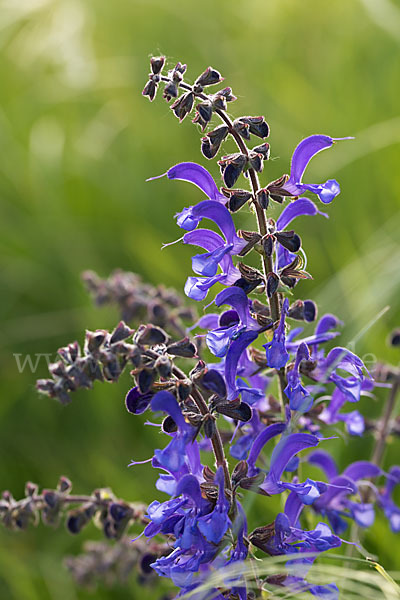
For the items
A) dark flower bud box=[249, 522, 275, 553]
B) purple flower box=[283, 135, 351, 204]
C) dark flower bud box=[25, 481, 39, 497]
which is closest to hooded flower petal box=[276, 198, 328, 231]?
purple flower box=[283, 135, 351, 204]

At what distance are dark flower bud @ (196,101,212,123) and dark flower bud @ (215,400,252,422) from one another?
0.93ft

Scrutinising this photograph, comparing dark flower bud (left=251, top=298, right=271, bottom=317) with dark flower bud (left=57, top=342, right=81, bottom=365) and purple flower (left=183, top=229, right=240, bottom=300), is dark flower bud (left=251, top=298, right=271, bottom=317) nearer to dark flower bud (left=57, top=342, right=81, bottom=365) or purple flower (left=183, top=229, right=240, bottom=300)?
A: purple flower (left=183, top=229, right=240, bottom=300)

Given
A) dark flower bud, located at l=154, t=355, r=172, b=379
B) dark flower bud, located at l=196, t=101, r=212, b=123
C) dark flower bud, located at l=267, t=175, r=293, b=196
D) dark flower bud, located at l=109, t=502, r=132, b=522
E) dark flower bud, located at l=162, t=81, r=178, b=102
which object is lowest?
dark flower bud, located at l=109, t=502, r=132, b=522

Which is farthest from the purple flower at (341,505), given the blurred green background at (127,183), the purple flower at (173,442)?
the purple flower at (173,442)

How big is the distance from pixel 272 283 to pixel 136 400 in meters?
0.18

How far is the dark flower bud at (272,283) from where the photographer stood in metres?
0.75

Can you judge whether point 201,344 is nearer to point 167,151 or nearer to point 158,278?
point 158,278

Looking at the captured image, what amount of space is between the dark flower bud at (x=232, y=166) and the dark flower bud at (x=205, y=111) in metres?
0.05

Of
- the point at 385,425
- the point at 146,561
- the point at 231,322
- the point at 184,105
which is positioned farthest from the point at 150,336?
the point at 385,425

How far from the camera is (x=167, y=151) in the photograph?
244cm

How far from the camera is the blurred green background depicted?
66.4 inches

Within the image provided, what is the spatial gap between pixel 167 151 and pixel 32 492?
1.66m

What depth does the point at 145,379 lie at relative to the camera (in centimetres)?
67

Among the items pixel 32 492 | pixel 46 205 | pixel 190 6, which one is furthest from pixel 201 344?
pixel 190 6
